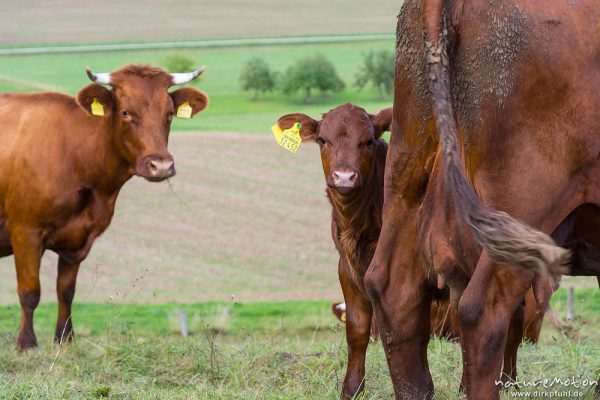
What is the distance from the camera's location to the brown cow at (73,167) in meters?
9.44

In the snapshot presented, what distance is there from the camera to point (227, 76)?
40.8 metres

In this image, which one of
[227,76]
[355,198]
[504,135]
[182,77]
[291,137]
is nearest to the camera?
[504,135]

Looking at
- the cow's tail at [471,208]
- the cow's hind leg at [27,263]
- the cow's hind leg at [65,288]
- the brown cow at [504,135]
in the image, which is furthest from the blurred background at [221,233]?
the cow's tail at [471,208]

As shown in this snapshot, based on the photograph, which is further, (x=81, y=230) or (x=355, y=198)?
(x=81, y=230)

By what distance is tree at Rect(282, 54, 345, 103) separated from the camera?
3572 centimetres

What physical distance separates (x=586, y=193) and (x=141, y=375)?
3485mm

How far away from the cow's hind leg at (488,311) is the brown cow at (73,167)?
5038 millimetres

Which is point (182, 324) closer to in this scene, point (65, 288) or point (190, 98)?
point (65, 288)

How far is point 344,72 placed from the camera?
3956 cm

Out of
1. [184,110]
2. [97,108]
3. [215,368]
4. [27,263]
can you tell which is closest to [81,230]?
[27,263]

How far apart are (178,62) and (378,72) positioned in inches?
276

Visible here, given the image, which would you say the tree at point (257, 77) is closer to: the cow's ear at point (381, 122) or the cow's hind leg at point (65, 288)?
the cow's hind leg at point (65, 288)

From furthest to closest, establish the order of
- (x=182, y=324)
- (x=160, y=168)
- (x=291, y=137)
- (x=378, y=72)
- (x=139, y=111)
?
(x=378, y=72)
(x=182, y=324)
(x=139, y=111)
(x=160, y=168)
(x=291, y=137)

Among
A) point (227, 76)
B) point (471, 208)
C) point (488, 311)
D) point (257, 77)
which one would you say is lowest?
point (227, 76)
